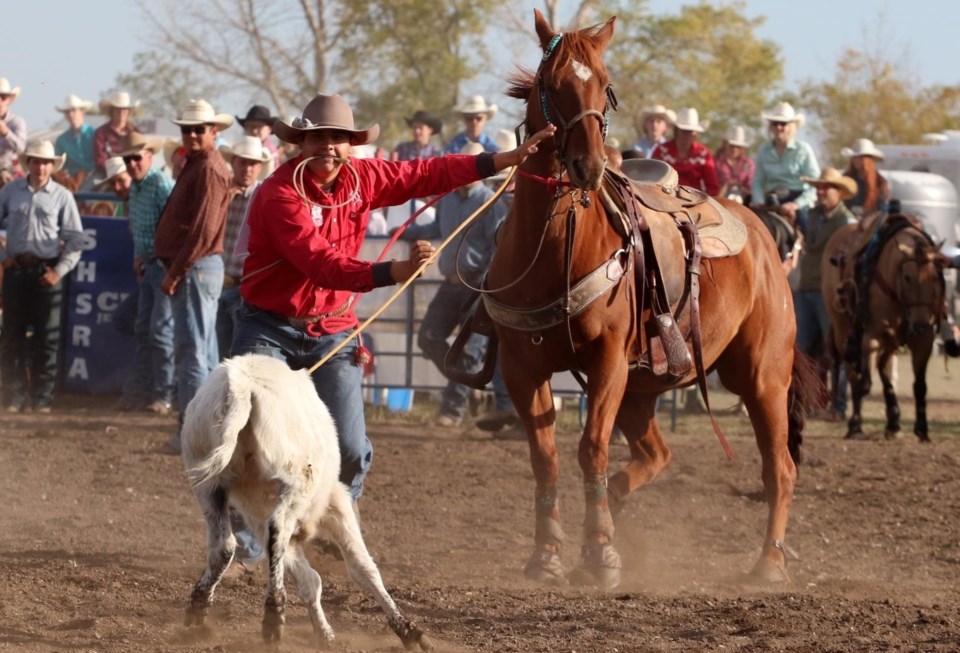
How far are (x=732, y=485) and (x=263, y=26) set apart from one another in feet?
72.9

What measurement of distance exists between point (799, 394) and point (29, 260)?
6897mm

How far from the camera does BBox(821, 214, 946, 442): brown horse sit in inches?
486

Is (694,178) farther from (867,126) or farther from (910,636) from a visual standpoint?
(867,126)

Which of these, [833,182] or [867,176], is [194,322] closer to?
[833,182]

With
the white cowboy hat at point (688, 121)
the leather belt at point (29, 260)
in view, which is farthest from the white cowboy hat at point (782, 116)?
the leather belt at point (29, 260)

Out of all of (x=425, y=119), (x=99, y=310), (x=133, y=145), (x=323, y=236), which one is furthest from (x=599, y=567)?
(x=425, y=119)

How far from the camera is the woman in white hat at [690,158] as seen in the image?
11.1 meters

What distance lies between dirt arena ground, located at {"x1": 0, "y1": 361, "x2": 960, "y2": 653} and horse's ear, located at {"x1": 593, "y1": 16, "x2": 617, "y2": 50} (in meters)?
2.37

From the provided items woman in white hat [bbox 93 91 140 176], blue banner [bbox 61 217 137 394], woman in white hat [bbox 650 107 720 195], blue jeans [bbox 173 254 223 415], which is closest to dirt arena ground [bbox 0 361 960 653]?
blue jeans [bbox 173 254 223 415]

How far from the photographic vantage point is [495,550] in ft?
25.6

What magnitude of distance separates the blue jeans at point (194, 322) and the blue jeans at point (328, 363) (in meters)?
4.72

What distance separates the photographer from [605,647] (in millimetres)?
5285

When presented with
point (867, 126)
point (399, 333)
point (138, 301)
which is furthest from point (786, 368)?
point (867, 126)

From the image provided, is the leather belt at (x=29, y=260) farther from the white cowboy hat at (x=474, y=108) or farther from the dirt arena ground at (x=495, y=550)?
the white cowboy hat at (x=474, y=108)
